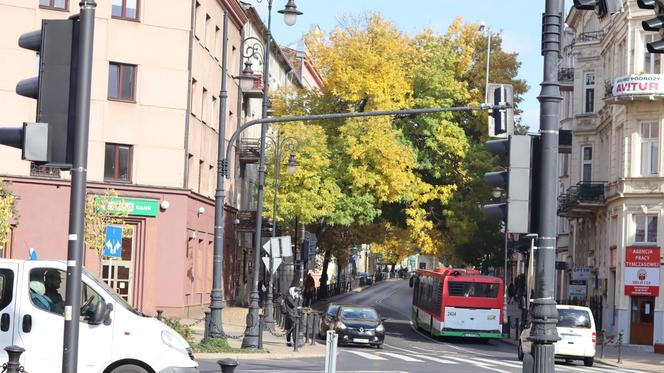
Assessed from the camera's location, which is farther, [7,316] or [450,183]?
[450,183]

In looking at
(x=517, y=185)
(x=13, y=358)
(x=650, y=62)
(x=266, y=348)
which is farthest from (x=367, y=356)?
(x=13, y=358)

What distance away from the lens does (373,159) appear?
5294cm

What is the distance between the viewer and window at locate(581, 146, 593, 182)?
5938cm

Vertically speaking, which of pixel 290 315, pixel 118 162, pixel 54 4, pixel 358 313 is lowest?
pixel 358 313

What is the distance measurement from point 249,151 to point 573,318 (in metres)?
27.5

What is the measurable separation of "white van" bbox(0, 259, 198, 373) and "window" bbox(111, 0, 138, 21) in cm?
3133

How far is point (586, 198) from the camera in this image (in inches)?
2149

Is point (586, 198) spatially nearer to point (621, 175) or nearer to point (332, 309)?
point (621, 175)

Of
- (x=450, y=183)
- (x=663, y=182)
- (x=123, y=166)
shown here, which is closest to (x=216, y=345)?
(x=123, y=166)

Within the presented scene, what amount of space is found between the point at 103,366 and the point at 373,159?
3927 cm

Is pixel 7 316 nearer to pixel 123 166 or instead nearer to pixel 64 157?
pixel 64 157

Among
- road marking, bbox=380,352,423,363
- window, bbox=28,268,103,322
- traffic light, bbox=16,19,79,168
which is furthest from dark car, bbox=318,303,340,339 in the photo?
traffic light, bbox=16,19,79,168

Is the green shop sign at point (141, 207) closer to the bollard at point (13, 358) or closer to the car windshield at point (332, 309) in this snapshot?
the car windshield at point (332, 309)

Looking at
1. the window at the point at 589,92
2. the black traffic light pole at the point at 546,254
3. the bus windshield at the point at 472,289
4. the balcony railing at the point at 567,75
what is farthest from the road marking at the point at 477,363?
the balcony railing at the point at 567,75
